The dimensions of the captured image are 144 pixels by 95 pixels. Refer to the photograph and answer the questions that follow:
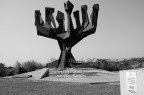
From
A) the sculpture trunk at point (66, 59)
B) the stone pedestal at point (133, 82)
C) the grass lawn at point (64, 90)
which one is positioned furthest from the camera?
the sculpture trunk at point (66, 59)

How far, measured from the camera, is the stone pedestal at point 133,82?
122 inches

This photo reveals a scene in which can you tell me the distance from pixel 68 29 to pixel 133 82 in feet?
43.5

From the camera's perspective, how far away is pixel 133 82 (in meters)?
3.23

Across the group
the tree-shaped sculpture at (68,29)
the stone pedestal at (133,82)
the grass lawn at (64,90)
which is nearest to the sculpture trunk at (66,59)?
the tree-shaped sculpture at (68,29)

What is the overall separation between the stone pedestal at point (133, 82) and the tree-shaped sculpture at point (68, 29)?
12.4 metres

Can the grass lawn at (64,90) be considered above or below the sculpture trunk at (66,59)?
below

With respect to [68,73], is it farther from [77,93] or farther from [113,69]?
[113,69]

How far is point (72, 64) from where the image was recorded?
1631cm

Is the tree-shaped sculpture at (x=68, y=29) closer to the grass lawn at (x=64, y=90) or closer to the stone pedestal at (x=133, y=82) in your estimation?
the grass lawn at (x=64, y=90)

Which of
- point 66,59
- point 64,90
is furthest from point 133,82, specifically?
point 66,59

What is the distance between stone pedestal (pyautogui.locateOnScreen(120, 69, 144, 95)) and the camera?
3.09 meters

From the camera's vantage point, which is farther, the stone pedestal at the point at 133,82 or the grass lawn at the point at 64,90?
the grass lawn at the point at 64,90

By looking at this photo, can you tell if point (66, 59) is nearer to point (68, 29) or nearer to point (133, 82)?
point (68, 29)

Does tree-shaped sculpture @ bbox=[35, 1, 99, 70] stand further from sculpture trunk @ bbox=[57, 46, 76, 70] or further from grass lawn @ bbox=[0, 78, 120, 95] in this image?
grass lawn @ bbox=[0, 78, 120, 95]
